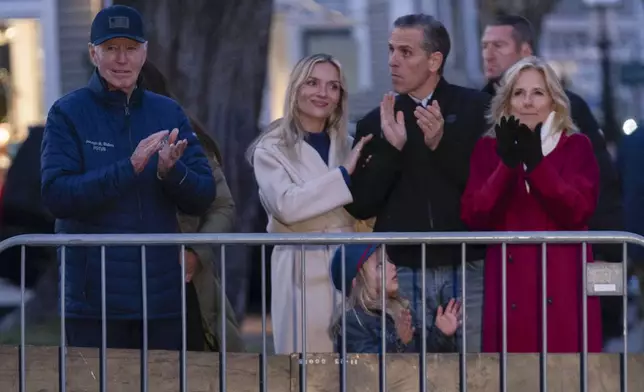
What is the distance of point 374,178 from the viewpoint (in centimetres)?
648

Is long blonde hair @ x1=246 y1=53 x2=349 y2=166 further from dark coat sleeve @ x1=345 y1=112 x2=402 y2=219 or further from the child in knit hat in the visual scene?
the child in knit hat

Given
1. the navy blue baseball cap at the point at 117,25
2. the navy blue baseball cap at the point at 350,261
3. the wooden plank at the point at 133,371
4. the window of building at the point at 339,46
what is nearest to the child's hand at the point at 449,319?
the navy blue baseball cap at the point at 350,261

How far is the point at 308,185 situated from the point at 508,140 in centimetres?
95

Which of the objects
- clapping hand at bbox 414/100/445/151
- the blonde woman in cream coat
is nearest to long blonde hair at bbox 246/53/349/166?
the blonde woman in cream coat

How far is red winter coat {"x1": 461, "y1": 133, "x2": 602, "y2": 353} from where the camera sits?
6.15 m

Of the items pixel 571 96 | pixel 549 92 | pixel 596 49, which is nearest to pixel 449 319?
pixel 549 92

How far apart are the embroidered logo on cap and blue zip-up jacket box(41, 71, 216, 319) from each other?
0.78 ft

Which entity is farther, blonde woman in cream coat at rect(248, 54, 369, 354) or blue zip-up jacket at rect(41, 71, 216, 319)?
blonde woman in cream coat at rect(248, 54, 369, 354)

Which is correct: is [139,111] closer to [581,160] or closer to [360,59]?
[360,59]

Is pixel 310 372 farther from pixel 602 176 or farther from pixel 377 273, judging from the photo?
pixel 602 176

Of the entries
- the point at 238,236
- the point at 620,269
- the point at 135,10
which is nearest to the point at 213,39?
the point at 135,10

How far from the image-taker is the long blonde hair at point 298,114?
6.63m

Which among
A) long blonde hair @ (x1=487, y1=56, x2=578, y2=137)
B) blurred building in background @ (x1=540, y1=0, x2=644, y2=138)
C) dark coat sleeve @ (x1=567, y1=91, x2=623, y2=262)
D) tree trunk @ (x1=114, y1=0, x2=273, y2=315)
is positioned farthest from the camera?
tree trunk @ (x1=114, y1=0, x2=273, y2=315)

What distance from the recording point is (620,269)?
5.99 meters
